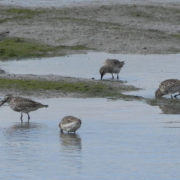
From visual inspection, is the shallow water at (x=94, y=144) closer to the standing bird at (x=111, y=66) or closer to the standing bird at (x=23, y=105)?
the standing bird at (x=23, y=105)

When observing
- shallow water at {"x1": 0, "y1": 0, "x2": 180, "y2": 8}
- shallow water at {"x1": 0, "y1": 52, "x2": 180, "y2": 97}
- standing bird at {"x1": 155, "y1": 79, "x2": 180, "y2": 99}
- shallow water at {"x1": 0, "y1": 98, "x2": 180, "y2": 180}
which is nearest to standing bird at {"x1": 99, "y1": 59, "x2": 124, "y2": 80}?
shallow water at {"x1": 0, "y1": 52, "x2": 180, "y2": 97}

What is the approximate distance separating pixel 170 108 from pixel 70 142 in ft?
13.1

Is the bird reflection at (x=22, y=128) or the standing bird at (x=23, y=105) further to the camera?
the standing bird at (x=23, y=105)

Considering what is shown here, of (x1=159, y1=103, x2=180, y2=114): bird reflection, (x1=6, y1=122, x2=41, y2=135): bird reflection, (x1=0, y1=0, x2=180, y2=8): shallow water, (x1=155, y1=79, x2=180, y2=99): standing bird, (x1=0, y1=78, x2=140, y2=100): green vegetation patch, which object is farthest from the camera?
(x1=0, y1=0, x2=180, y2=8): shallow water

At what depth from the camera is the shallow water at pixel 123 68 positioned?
23830mm

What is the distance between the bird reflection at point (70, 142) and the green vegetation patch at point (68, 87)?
4218 mm

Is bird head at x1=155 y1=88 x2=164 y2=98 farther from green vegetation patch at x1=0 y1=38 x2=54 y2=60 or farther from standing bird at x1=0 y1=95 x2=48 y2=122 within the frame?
green vegetation patch at x1=0 y1=38 x2=54 y2=60

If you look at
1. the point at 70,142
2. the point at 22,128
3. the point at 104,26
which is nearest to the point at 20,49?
the point at 104,26

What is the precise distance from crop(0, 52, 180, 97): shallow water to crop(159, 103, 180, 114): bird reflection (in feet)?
4.49

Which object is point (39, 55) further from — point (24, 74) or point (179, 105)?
point (179, 105)

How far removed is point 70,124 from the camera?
17.3 m

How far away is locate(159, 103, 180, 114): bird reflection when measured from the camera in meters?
Result: 19.8

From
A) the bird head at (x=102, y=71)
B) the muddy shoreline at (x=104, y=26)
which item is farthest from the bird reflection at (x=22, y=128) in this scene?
the muddy shoreline at (x=104, y=26)

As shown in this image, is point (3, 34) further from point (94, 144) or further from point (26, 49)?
point (94, 144)
